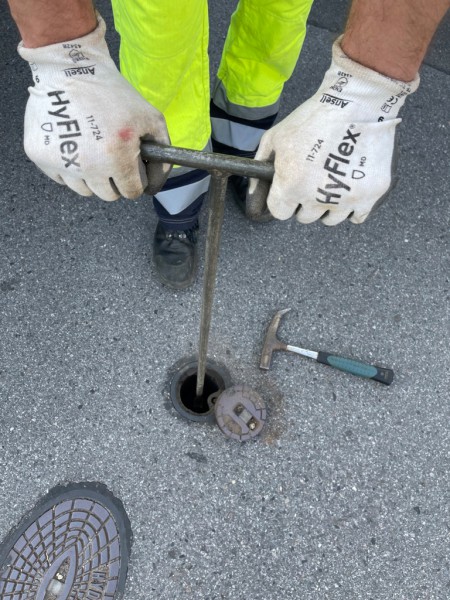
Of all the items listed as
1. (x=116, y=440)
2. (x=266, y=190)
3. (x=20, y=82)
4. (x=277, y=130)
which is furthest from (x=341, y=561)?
(x=20, y=82)

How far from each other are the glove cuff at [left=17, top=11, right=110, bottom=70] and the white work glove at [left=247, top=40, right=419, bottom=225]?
403mm

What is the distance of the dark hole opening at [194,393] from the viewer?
1.79 metres

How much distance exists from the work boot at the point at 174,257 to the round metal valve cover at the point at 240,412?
1.45 ft

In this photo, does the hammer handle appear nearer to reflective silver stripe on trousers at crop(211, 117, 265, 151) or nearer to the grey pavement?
the grey pavement

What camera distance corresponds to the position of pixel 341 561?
1616 millimetres

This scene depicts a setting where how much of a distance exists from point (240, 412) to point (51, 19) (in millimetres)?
1227

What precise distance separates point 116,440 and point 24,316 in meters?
0.56

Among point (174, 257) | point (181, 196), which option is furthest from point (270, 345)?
point (181, 196)

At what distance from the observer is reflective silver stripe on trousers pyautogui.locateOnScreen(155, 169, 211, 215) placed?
1.63m

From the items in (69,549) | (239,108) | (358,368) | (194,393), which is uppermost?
(239,108)

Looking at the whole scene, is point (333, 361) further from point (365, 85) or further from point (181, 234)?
point (365, 85)

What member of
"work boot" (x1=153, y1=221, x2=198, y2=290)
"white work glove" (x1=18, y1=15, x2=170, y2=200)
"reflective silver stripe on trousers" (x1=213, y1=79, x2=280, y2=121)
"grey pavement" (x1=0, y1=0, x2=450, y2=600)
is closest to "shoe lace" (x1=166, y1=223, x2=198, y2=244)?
"work boot" (x1=153, y1=221, x2=198, y2=290)

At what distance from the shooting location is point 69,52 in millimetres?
1074

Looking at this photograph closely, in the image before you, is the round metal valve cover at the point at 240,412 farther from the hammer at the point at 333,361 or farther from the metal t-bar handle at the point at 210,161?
the metal t-bar handle at the point at 210,161
